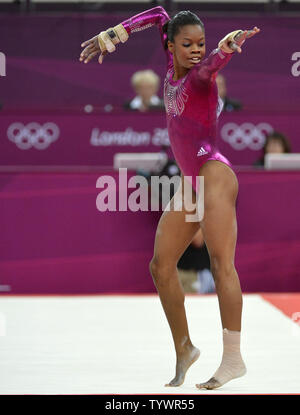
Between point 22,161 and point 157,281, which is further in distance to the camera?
point 22,161

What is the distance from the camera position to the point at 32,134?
884cm

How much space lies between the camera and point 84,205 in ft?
22.4

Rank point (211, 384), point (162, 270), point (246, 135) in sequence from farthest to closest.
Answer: point (246, 135), point (162, 270), point (211, 384)

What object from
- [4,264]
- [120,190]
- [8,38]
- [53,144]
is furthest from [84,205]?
[8,38]

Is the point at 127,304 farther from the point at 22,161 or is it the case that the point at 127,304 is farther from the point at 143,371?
the point at 22,161

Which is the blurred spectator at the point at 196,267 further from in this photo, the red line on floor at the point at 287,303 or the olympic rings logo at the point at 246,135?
the olympic rings logo at the point at 246,135

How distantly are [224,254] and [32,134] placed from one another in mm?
5389

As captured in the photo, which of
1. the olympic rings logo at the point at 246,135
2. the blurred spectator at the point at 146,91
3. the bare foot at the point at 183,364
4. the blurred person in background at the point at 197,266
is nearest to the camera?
the bare foot at the point at 183,364

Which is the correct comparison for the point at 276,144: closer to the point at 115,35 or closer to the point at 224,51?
the point at 115,35

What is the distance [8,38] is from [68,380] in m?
7.58

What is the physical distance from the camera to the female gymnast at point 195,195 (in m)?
3.72

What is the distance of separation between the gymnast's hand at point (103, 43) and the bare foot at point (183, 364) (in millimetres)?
1323

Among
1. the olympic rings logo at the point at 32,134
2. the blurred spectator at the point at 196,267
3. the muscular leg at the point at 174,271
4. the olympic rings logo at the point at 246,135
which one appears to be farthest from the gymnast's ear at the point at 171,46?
the olympic rings logo at the point at 32,134

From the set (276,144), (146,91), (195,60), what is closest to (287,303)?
(276,144)
